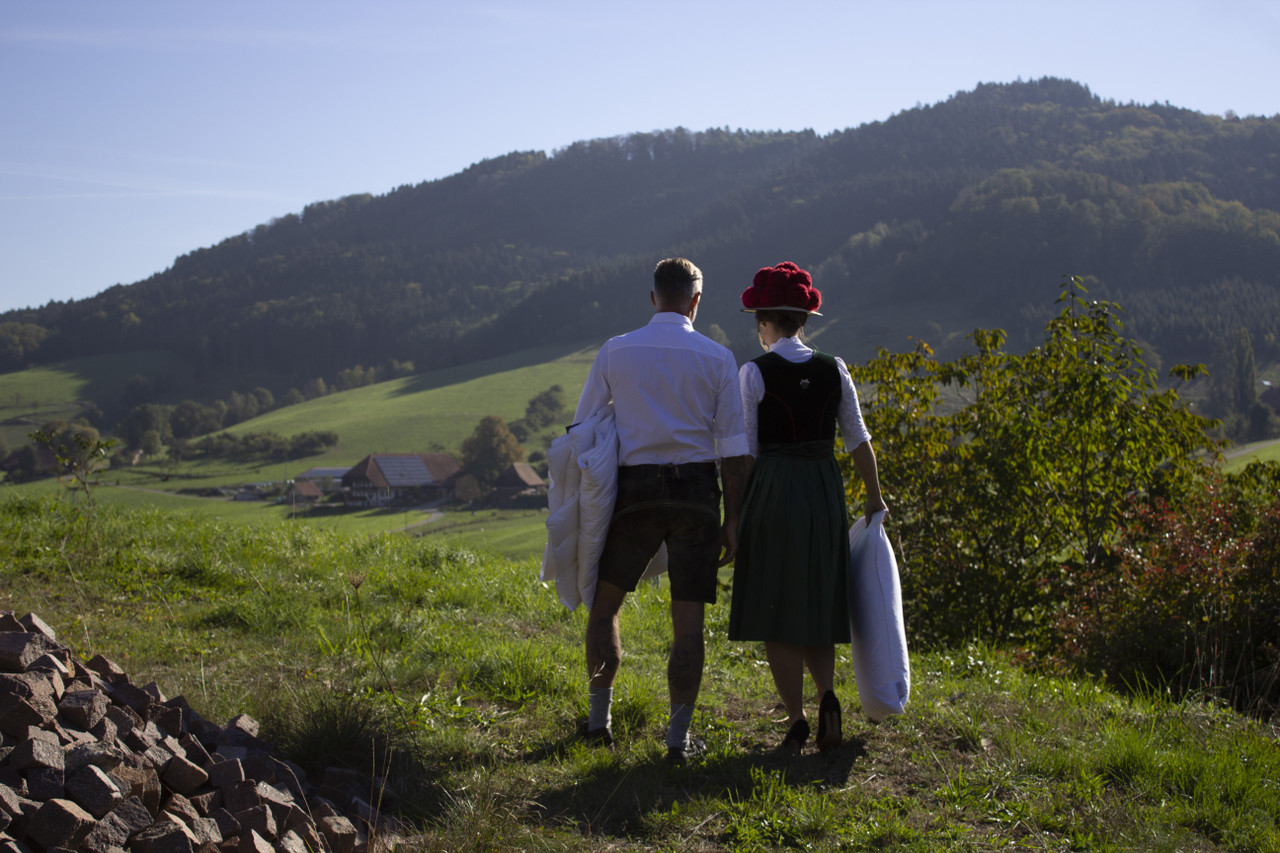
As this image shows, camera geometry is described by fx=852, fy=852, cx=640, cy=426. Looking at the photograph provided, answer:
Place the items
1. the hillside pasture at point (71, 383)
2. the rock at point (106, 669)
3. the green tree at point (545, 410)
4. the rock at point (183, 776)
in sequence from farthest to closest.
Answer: the hillside pasture at point (71, 383)
the green tree at point (545, 410)
the rock at point (106, 669)
the rock at point (183, 776)

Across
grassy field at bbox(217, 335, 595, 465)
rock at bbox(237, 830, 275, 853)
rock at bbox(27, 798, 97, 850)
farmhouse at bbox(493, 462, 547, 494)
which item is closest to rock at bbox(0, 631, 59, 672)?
rock at bbox(27, 798, 97, 850)

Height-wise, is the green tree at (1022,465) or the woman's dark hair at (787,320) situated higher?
the woman's dark hair at (787,320)

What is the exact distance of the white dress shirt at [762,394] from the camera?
3818 millimetres

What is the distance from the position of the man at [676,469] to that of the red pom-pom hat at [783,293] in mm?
342

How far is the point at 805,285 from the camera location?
12.7 feet

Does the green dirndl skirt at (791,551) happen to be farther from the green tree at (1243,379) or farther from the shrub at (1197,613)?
the green tree at (1243,379)

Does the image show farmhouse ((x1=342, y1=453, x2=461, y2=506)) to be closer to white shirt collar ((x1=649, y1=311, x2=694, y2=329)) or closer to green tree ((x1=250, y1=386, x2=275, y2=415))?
white shirt collar ((x1=649, y1=311, x2=694, y2=329))

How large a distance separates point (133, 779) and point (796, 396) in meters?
2.82

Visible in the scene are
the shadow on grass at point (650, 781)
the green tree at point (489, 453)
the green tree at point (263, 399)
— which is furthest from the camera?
the green tree at point (263, 399)

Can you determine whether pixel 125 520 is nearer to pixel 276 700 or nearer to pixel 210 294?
pixel 276 700

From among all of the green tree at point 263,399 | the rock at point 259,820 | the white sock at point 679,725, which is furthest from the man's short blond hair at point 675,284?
the green tree at point 263,399

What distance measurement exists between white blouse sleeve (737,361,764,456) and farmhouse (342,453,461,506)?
27.2 ft

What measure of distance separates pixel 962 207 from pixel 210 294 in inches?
5506

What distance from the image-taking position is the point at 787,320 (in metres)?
3.88
